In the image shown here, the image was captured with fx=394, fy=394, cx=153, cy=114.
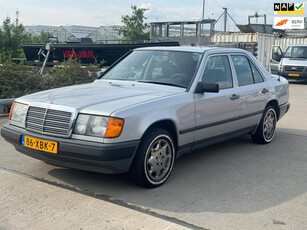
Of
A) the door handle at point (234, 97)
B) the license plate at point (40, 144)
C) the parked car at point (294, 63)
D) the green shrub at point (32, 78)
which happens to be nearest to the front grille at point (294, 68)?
the parked car at point (294, 63)

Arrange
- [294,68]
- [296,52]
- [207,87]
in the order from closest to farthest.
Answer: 1. [207,87]
2. [294,68]
3. [296,52]

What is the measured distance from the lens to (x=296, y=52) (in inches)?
766

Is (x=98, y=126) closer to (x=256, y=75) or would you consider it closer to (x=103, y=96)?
(x=103, y=96)

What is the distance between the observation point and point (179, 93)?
4.67 m

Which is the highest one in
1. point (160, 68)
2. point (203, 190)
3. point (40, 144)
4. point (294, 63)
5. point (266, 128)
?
point (160, 68)

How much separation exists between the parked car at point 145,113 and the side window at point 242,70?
0.7 inches

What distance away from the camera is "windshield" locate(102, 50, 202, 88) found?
16.5 ft

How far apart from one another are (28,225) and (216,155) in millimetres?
3124

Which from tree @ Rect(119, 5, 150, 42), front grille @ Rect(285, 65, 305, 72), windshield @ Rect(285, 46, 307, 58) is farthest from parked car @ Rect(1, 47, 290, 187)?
tree @ Rect(119, 5, 150, 42)

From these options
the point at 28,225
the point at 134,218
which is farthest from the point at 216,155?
the point at 28,225

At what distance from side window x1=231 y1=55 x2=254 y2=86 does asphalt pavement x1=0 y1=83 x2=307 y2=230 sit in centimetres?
108

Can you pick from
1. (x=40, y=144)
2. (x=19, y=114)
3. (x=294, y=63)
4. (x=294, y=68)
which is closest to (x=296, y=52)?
(x=294, y=63)

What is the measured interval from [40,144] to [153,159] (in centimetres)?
121

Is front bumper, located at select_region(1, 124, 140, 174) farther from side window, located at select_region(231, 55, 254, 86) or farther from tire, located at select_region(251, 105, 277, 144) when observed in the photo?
tire, located at select_region(251, 105, 277, 144)
